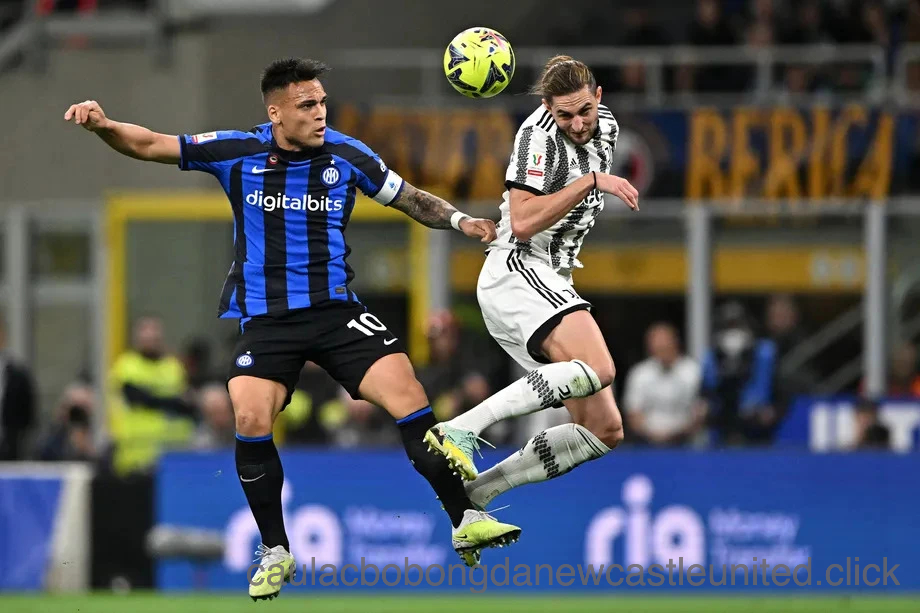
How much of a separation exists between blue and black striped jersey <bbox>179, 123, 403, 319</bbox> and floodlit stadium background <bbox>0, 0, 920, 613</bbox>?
11.3 ft

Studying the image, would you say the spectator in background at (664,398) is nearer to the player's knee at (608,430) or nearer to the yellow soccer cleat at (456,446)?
the player's knee at (608,430)

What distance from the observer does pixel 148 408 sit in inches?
556

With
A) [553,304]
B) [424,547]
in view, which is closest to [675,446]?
[424,547]

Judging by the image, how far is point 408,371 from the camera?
336 inches

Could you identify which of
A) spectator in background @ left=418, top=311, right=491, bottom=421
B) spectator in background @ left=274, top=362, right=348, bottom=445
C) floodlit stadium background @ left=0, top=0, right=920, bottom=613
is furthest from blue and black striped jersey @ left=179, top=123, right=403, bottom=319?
spectator in background @ left=274, top=362, right=348, bottom=445

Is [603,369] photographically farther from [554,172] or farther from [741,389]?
[741,389]

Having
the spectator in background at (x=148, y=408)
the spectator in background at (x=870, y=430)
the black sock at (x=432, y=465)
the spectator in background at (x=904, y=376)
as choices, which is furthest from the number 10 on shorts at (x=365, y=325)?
the spectator in background at (x=904, y=376)

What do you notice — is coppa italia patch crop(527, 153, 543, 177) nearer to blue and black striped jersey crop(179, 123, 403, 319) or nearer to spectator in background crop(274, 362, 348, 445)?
blue and black striped jersey crop(179, 123, 403, 319)

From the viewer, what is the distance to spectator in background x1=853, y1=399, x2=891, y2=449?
44.6 ft

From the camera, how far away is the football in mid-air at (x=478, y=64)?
8.45 meters

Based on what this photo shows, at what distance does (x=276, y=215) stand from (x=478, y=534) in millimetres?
1755

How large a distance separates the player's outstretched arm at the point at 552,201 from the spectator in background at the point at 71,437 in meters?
7.19

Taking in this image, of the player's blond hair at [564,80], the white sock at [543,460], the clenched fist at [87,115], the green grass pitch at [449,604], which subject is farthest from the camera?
the green grass pitch at [449,604]

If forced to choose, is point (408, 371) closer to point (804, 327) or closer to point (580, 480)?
point (580, 480)
